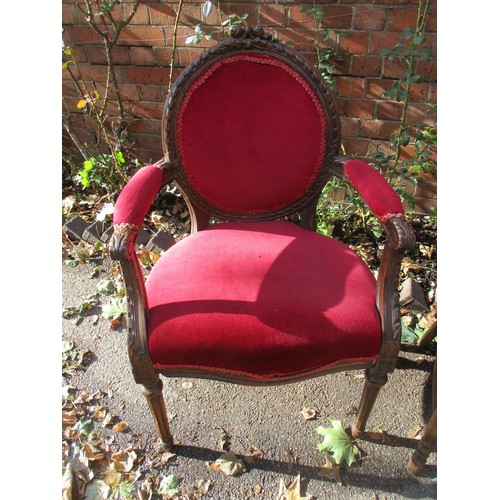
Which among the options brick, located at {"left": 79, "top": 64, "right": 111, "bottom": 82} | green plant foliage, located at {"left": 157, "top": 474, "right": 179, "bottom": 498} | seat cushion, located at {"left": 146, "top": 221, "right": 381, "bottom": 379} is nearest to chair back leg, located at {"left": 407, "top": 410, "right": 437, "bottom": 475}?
seat cushion, located at {"left": 146, "top": 221, "right": 381, "bottom": 379}

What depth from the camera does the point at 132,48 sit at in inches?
88.4

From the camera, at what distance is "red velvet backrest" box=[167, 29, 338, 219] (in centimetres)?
134

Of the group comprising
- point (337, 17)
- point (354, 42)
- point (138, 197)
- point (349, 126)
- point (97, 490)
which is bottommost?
point (97, 490)

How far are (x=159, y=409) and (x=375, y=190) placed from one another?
1011 mm

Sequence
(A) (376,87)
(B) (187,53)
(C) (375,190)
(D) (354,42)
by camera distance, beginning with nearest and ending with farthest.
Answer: (C) (375,190) < (D) (354,42) < (A) (376,87) < (B) (187,53)

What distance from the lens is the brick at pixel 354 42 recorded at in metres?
1.91

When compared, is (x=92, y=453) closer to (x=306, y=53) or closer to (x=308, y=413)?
(x=308, y=413)

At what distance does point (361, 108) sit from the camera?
2143mm

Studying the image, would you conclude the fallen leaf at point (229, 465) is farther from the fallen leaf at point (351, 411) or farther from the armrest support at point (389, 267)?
the armrest support at point (389, 267)

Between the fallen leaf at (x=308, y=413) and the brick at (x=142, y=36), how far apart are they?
204 centimetres

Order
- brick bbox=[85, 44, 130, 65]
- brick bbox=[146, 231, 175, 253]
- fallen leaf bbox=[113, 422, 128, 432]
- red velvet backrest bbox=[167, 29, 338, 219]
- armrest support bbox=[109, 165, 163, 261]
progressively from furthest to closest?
brick bbox=[146, 231, 175, 253] → brick bbox=[85, 44, 130, 65] → fallen leaf bbox=[113, 422, 128, 432] → red velvet backrest bbox=[167, 29, 338, 219] → armrest support bbox=[109, 165, 163, 261]

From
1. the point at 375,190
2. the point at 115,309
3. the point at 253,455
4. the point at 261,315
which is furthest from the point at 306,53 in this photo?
the point at 253,455

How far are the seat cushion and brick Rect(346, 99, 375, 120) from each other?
1.21m

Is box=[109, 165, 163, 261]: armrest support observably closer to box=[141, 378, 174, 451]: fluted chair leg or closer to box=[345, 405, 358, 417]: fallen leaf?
box=[141, 378, 174, 451]: fluted chair leg
